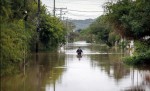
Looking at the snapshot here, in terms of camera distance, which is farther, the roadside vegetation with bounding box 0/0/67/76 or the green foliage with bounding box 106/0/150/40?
the green foliage with bounding box 106/0/150/40

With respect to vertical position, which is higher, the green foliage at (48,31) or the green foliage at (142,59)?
the green foliage at (48,31)

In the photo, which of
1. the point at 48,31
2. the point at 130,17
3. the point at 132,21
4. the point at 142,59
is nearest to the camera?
the point at 132,21

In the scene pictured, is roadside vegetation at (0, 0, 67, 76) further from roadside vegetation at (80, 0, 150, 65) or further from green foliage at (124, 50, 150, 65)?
green foliage at (124, 50, 150, 65)

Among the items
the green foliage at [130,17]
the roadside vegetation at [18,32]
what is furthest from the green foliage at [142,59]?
the roadside vegetation at [18,32]

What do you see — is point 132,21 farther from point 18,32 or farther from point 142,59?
point 18,32

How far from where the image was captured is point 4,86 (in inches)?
835

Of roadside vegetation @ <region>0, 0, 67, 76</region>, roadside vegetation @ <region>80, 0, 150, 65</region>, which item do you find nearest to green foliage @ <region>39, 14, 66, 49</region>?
roadside vegetation @ <region>0, 0, 67, 76</region>

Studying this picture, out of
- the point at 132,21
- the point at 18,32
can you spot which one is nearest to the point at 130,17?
the point at 132,21

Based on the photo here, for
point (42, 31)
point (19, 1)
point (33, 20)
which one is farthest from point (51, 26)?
point (19, 1)

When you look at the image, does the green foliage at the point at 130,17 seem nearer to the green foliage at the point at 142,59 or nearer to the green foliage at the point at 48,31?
the green foliage at the point at 142,59

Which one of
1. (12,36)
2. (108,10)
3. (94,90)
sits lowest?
(94,90)

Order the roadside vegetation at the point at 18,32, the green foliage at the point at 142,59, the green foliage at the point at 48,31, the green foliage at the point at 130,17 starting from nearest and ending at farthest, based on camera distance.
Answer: the roadside vegetation at the point at 18,32, the green foliage at the point at 130,17, the green foliage at the point at 142,59, the green foliage at the point at 48,31

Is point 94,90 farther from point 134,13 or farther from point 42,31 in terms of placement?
point 42,31

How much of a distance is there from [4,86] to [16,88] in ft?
3.32
